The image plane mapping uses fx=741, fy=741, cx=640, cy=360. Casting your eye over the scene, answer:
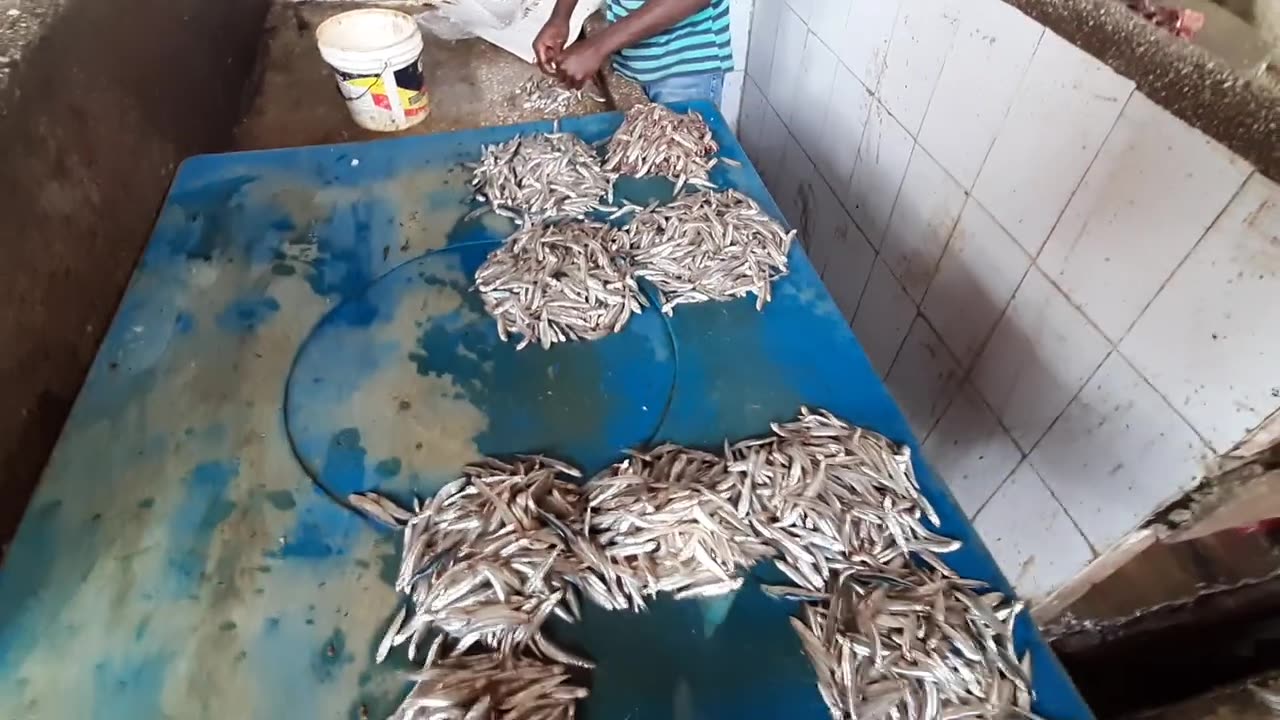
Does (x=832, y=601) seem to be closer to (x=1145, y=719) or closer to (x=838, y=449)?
(x=838, y=449)

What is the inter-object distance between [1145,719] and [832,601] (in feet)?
4.13

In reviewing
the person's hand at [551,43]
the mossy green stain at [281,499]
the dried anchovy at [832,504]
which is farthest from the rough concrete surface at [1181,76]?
the mossy green stain at [281,499]

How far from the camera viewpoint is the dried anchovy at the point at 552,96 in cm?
234

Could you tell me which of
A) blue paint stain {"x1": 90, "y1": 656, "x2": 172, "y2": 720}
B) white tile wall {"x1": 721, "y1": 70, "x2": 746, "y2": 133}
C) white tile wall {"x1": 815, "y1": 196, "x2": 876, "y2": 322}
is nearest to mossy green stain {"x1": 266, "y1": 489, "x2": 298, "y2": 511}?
blue paint stain {"x1": 90, "y1": 656, "x2": 172, "y2": 720}

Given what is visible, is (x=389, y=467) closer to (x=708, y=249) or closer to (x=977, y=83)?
(x=708, y=249)

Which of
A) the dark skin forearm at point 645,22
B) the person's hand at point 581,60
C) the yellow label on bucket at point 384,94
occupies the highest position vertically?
the dark skin forearm at point 645,22

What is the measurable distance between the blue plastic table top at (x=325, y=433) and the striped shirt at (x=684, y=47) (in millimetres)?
558

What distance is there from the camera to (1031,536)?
169cm

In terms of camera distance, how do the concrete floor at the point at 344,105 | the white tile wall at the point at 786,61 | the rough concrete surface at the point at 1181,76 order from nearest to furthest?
the rough concrete surface at the point at 1181,76
the concrete floor at the point at 344,105
the white tile wall at the point at 786,61

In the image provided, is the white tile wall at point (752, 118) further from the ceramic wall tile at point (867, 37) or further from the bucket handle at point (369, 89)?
the bucket handle at point (369, 89)

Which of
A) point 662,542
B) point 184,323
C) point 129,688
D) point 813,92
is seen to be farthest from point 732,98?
point 129,688

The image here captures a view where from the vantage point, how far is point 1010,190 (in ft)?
5.16

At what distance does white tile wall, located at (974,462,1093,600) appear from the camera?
62.9 inches

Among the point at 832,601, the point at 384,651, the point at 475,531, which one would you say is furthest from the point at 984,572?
the point at 384,651
